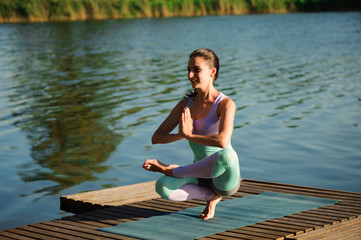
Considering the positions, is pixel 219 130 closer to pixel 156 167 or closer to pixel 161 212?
pixel 156 167

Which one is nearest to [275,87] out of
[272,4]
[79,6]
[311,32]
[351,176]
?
[351,176]

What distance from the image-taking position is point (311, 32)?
117 ft

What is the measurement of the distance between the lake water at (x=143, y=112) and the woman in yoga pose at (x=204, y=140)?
2.31 metres

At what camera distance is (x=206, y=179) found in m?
5.09

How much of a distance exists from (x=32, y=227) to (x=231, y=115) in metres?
1.92

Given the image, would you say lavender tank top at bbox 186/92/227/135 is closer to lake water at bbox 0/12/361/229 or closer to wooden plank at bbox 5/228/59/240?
wooden plank at bbox 5/228/59/240

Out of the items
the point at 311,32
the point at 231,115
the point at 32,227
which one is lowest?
the point at 311,32

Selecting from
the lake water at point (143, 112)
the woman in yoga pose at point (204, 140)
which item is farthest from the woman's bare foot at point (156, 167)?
the lake water at point (143, 112)

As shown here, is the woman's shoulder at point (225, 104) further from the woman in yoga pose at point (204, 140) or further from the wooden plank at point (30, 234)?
the wooden plank at point (30, 234)

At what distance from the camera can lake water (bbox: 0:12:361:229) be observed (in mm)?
8406

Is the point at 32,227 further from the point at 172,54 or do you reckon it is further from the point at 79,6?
the point at 79,6

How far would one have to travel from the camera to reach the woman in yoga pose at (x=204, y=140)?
4.80 meters

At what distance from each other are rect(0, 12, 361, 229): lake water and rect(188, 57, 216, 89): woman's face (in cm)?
278

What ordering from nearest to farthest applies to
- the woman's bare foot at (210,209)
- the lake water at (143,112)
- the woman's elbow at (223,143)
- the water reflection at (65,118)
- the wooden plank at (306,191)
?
the woman's elbow at (223,143) < the woman's bare foot at (210,209) < the wooden plank at (306,191) < the lake water at (143,112) < the water reflection at (65,118)
